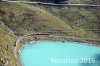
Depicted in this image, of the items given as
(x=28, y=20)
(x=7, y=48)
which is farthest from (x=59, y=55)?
(x=28, y=20)

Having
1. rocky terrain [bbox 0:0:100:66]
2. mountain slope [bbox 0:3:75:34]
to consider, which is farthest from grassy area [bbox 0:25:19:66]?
mountain slope [bbox 0:3:75:34]

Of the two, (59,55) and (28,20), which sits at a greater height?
(28,20)

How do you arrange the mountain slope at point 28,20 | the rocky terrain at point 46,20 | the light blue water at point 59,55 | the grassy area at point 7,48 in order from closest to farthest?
the grassy area at point 7,48 < the light blue water at point 59,55 < the rocky terrain at point 46,20 < the mountain slope at point 28,20

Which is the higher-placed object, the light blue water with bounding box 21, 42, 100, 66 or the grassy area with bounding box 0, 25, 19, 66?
the grassy area with bounding box 0, 25, 19, 66

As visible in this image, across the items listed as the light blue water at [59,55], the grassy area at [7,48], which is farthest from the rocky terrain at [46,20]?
the light blue water at [59,55]

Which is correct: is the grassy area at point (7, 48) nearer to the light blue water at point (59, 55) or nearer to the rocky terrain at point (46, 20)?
the rocky terrain at point (46, 20)

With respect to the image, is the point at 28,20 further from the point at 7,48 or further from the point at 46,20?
the point at 7,48

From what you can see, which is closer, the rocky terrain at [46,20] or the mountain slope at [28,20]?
the rocky terrain at [46,20]

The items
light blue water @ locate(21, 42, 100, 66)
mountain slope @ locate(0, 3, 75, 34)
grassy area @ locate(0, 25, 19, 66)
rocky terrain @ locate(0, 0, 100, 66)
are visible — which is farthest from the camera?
mountain slope @ locate(0, 3, 75, 34)

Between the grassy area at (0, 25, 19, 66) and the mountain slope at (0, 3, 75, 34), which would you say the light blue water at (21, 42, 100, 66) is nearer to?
the grassy area at (0, 25, 19, 66)
